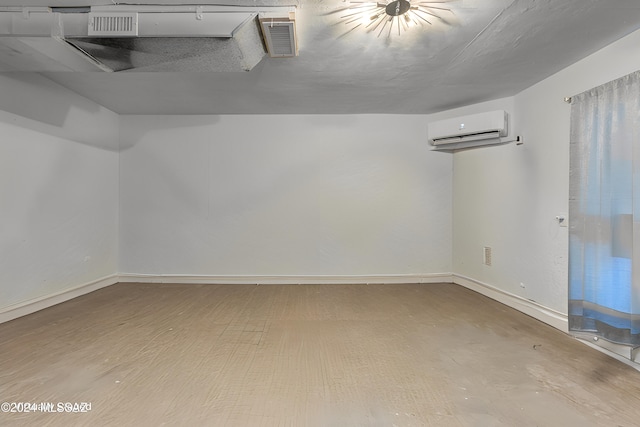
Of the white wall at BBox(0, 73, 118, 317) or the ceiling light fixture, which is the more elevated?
the ceiling light fixture

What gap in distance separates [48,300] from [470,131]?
189 inches

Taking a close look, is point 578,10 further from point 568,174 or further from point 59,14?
point 59,14

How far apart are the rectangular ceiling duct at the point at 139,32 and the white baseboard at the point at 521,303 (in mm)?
3082

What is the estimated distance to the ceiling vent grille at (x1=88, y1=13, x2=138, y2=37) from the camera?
1.63 meters

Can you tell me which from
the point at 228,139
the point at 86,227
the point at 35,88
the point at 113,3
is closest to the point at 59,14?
the point at 113,3

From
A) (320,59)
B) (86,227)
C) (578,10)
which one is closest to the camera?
(578,10)

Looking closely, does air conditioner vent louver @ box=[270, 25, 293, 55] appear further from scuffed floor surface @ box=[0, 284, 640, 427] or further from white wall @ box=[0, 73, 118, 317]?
white wall @ box=[0, 73, 118, 317]

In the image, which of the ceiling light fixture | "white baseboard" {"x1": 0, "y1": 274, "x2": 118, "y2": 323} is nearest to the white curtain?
the ceiling light fixture

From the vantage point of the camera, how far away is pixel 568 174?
7.42ft

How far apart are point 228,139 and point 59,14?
210 cm

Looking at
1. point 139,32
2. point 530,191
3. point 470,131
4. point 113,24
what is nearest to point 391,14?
point 139,32

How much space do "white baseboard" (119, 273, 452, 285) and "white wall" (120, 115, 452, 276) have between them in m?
0.07

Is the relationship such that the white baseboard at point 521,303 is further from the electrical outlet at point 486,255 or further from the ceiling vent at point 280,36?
the ceiling vent at point 280,36

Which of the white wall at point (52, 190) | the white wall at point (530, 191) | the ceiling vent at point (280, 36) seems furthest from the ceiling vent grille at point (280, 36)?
the white wall at point (52, 190)
